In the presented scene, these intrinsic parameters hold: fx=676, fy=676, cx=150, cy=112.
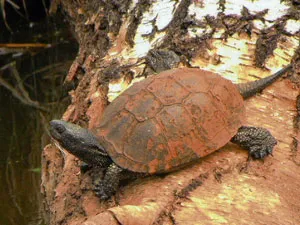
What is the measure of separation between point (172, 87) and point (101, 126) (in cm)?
31

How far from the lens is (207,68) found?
3031 mm

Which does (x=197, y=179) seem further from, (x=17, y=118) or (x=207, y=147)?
(x=17, y=118)

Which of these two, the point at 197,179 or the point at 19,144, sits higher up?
the point at 197,179

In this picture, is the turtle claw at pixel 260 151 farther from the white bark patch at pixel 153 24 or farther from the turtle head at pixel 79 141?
the white bark patch at pixel 153 24

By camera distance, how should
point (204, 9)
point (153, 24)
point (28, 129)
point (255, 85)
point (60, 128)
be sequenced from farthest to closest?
point (28, 129), point (153, 24), point (204, 9), point (255, 85), point (60, 128)

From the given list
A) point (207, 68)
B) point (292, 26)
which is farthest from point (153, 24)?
point (292, 26)

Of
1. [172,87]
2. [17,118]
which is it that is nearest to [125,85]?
[172,87]

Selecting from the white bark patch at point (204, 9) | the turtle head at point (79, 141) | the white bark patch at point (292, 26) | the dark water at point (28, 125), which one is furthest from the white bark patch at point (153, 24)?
the dark water at point (28, 125)

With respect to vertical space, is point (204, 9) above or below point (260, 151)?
above

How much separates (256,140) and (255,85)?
0.42 meters

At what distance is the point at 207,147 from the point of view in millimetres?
2521

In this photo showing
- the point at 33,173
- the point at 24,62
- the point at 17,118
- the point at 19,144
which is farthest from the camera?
the point at 24,62

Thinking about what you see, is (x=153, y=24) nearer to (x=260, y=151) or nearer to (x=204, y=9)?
(x=204, y=9)

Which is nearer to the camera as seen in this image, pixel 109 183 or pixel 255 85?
pixel 109 183
